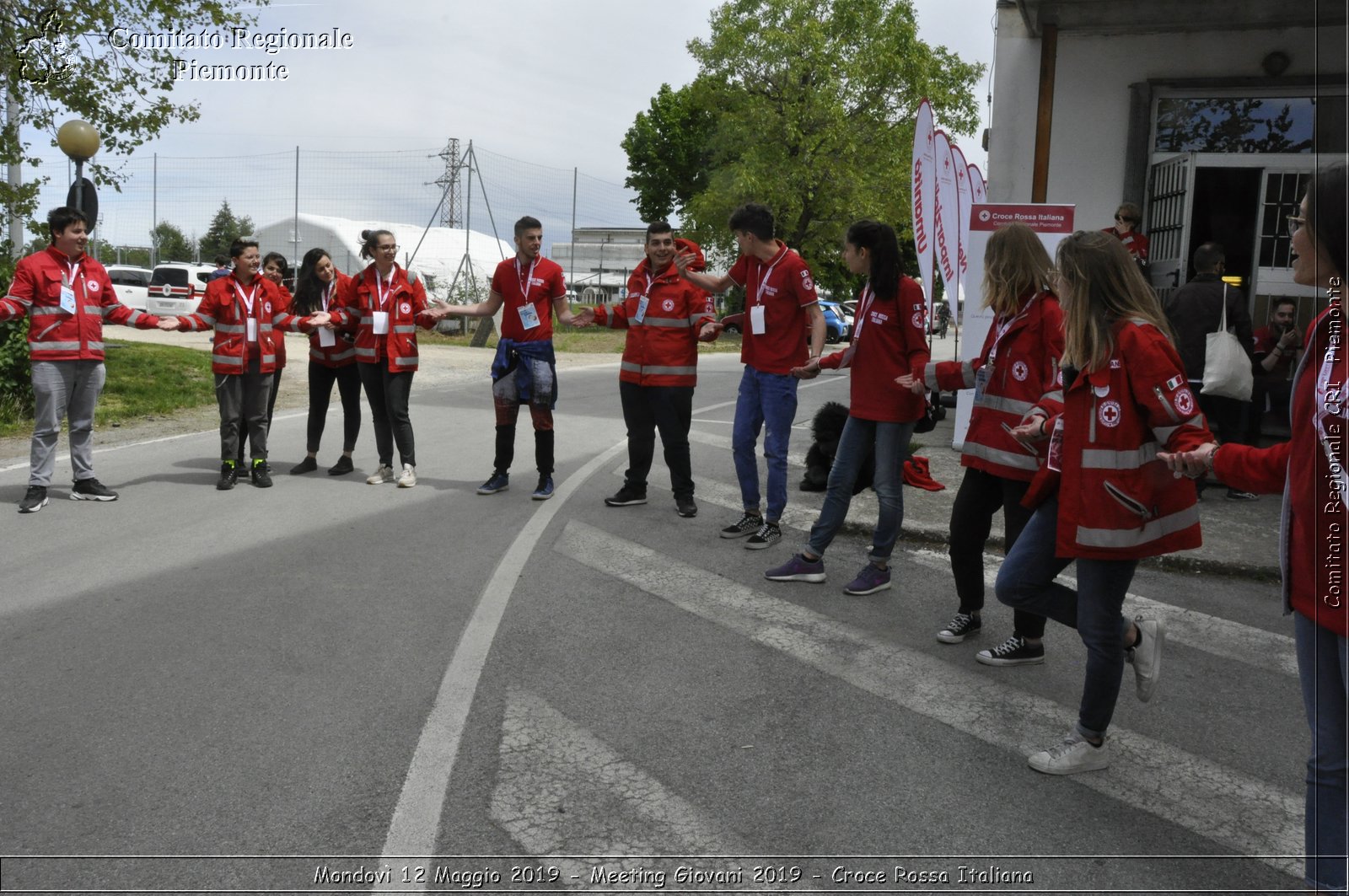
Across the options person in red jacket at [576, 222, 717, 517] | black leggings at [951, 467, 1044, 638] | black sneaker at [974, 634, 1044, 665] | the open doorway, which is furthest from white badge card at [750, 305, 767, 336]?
the open doorway

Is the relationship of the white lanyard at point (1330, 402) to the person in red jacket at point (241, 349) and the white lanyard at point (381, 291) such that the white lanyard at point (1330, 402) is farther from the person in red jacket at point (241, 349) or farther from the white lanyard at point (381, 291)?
the person in red jacket at point (241, 349)

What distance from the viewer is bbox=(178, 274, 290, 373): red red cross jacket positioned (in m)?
8.85

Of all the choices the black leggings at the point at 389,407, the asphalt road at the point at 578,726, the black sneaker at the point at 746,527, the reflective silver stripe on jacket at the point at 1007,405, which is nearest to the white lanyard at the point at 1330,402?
the asphalt road at the point at 578,726

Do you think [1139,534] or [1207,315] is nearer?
[1139,534]

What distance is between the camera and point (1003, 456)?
4965mm

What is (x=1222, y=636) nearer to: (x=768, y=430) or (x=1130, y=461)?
(x=1130, y=461)

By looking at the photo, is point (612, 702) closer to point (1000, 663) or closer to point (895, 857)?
point (895, 857)

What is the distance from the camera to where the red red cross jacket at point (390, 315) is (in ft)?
29.6

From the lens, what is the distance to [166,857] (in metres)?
3.15

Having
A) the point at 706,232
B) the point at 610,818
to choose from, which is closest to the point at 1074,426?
the point at 610,818

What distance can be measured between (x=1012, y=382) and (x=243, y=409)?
6.41 m

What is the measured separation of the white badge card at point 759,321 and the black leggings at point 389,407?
10.3 feet

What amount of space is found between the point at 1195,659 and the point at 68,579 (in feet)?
18.9

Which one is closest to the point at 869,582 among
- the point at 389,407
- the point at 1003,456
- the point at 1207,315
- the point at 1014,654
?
the point at 1014,654
